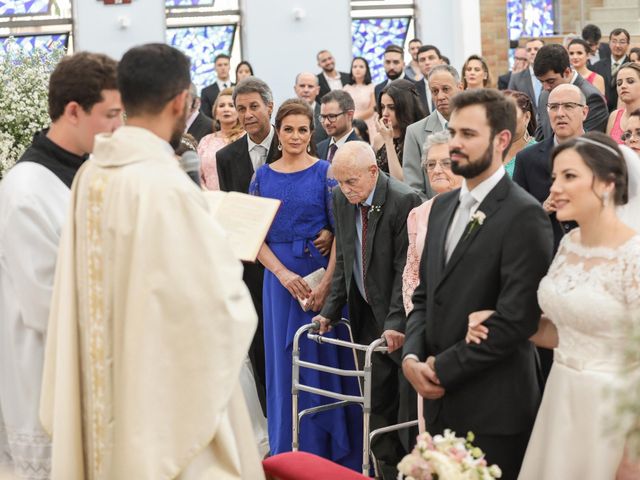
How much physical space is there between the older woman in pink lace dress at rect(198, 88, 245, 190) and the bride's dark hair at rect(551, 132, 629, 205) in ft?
12.5

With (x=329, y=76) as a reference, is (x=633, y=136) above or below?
below

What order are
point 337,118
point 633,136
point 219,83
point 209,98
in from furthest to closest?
point 219,83 < point 209,98 < point 337,118 < point 633,136

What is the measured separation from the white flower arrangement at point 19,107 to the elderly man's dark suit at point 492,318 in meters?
2.50

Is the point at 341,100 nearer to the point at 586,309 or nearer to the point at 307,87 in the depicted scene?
the point at 307,87

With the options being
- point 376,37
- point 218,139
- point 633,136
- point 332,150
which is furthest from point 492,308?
point 376,37

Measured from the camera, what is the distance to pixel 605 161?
3.78m

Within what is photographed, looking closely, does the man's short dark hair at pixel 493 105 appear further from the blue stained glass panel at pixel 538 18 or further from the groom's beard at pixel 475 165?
the blue stained glass panel at pixel 538 18

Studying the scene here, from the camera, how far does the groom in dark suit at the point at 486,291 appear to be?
151 inches

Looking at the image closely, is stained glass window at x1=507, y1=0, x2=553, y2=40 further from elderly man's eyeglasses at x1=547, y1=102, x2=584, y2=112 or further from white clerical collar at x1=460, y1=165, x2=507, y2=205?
white clerical collar at x1=460, y1=165, x2=507, y2=205

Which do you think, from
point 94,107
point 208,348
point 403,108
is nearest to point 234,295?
point 208,348

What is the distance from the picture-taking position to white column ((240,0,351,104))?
50.0 feet

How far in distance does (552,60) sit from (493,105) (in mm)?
4082

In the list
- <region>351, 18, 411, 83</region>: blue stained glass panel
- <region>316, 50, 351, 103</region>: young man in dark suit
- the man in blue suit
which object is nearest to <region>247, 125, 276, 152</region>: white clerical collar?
the man in blue suit

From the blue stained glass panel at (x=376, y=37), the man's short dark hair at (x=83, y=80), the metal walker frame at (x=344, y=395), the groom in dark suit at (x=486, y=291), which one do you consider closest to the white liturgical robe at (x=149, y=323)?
the man's short dark hair at (x=83, y=80)
